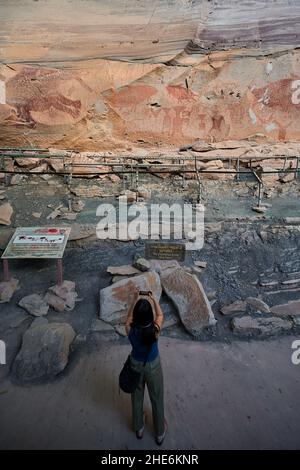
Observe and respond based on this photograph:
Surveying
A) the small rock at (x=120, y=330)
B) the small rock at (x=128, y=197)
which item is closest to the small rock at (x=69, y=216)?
the small rock at (x=128, y=197)

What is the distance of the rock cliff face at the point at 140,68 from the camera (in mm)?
7719

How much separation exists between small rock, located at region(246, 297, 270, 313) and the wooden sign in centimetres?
110

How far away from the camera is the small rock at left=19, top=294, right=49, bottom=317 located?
4395 millimetres

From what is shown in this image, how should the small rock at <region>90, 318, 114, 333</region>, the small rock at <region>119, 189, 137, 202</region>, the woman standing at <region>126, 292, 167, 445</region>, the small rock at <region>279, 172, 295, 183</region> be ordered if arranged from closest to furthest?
the woman standing at <region>126, 292, 167, 445</region>
the small rock at <region>90, 318, 114, 333</region>
the small rock at <region>119, 189, 137, 202</region>
the small rock at <region>279, 172, 295, 183</region>

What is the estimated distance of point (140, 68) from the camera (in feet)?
26.0

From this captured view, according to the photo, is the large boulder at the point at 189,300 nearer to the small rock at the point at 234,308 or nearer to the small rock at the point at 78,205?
the small rock at the point at 234,308

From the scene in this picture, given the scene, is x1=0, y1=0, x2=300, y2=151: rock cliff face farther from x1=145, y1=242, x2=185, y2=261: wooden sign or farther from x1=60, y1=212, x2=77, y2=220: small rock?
x1=145, y1=242, x2=185, y2=261: wooden sign

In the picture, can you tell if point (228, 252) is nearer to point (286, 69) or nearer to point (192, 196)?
point (192, 196)

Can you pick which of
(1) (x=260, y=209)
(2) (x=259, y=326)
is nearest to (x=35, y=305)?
(2) (x=259, y=326)

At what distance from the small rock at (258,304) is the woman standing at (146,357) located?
87.5 inches

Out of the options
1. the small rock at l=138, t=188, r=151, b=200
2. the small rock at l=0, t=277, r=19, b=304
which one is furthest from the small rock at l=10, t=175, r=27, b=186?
the small rock at l=0, t=277, r=19, b=304

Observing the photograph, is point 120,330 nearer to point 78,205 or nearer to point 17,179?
point 78,205

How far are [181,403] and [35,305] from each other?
7.31 ft
